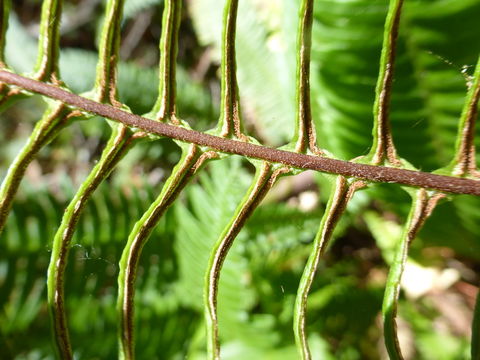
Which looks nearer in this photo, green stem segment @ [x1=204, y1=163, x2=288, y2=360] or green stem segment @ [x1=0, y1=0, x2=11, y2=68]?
green stem segment @ [x1=204, y1=163, x2=288, y2=360]

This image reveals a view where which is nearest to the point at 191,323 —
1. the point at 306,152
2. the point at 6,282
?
the point at 6,282

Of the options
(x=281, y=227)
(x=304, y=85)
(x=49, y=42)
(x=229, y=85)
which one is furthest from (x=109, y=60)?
(x=281, y=227)

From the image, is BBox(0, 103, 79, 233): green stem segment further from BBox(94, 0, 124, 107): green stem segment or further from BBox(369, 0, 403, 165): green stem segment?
BBox(369, 0, 403, 165): green stem segment

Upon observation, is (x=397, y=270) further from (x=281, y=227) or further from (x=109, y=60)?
(x=281, y=227)

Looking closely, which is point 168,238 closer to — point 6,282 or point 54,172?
point 6,282

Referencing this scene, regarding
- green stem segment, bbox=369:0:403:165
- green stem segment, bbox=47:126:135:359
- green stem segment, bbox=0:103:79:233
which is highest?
green stem segment, bbox=369:0:403:165

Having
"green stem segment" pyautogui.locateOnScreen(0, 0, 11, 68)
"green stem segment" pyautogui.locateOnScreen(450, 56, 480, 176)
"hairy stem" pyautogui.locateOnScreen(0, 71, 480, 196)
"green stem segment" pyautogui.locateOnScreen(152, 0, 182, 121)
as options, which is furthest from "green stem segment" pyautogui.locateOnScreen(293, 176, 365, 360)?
"green stem segment" pyautogui.locateOnScreen(0, 0, 11, 68)

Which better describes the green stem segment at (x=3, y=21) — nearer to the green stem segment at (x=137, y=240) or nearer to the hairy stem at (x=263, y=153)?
the hairy stem at (x=263, y=153)
